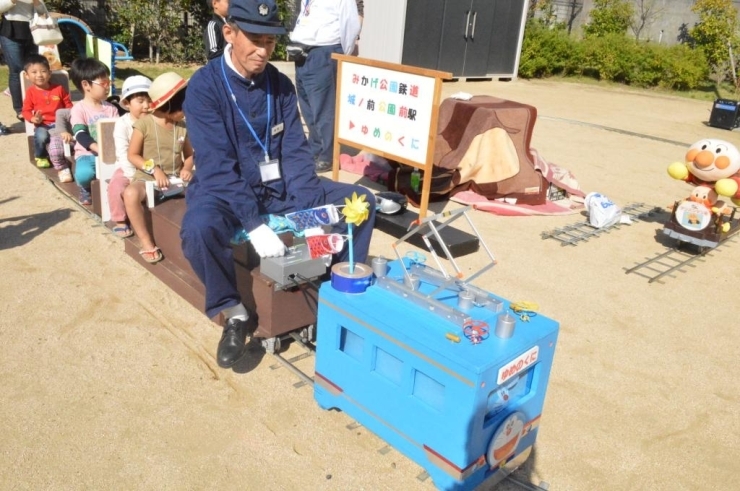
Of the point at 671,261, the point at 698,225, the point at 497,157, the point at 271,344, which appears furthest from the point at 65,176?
the point at 698,225

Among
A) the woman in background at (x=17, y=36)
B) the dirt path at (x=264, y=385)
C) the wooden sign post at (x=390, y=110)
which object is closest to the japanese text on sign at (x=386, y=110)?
the wooden sign post at (x=390, y=110)

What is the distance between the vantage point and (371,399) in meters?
2.65

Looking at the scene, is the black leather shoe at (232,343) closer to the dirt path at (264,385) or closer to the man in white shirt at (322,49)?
the dirt path at (264,385)

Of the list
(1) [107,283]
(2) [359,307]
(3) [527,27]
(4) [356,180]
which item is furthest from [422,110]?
(3) [527,27]

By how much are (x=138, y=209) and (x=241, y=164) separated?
0.88 m

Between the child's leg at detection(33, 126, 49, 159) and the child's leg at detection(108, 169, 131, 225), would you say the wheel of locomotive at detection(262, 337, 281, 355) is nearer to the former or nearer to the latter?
the child's leg at detection(108, 169, 131, 225)

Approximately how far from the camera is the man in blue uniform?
3086mm

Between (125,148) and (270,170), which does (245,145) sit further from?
(125,148)

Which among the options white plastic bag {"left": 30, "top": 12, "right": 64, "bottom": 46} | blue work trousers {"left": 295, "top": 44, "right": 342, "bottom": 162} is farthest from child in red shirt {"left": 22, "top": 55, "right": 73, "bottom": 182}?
blue work trousers {"left": 295, "top": 44, "right": 342, "bottom": 162}

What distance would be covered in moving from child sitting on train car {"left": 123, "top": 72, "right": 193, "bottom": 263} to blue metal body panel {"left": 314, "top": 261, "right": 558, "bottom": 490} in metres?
1.73

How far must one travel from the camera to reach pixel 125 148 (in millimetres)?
4273

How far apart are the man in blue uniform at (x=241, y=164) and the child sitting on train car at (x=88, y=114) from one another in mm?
1943

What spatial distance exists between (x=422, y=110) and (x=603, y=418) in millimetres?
3020

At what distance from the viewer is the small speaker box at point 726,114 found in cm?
1159
